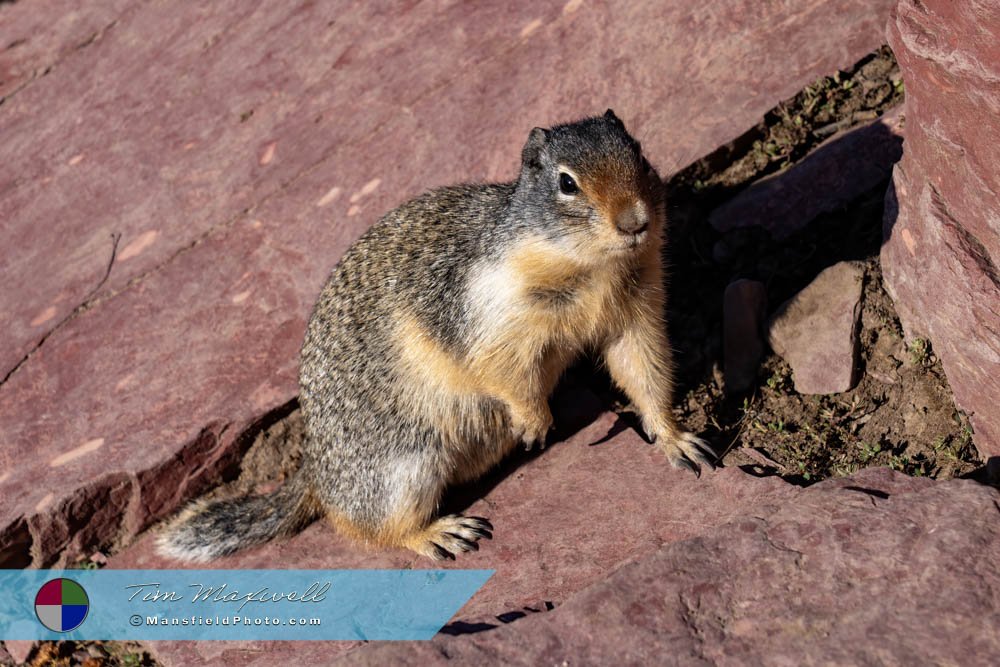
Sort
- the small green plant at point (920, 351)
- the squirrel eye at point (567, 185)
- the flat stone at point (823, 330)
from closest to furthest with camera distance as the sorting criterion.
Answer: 1. the squirrel eye at point (567, 185)
2. the small green plant at point (920, 351)
3. the flat stone at point (823, 330)

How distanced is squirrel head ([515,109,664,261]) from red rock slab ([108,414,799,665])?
4.43 feet

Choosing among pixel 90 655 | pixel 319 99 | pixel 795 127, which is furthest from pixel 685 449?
pixel 319 99

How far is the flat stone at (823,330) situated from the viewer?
18.2 ft

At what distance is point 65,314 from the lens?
716 cm

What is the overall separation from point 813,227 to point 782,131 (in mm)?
844

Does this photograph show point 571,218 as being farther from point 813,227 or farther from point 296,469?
point 296,469

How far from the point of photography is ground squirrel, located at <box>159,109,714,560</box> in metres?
5.00

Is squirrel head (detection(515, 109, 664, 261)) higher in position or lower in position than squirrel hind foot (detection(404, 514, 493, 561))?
higher

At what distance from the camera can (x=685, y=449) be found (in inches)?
215

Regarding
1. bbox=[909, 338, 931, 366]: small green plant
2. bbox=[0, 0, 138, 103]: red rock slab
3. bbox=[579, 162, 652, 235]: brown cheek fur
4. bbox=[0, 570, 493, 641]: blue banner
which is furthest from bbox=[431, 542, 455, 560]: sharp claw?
bbox=[0, 0, 138, 103]: red rock slab

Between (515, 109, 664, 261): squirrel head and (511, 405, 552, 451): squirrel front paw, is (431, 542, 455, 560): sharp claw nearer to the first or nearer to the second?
(511, 405, 552, 451): squirrel front paw

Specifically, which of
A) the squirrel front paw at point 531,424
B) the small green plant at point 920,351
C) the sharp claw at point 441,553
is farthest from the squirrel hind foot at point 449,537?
the small green plant at point 920,351

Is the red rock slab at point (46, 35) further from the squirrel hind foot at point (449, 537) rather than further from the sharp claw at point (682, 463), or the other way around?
the sharp claw at point (682, 463)

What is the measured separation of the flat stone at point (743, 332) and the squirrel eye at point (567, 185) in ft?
5.69
